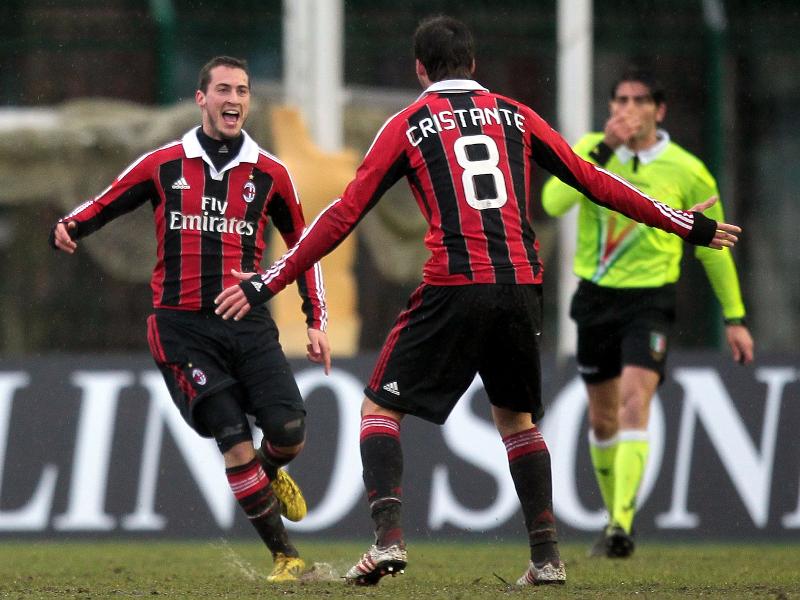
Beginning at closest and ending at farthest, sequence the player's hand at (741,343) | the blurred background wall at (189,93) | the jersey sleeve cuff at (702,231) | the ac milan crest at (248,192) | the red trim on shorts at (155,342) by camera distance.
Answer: the jersey sleeve cuff at (702,231) < the red trim on shorts at (155,342) < the ac milan crest at (248,192) < the player's hand at (741,343) < the blurred background wall at (189,93)

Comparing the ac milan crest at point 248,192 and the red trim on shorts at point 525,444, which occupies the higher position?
the ac milan crest at point 248,192

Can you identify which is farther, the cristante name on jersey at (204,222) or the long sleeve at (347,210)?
the cristante name on jersey at (204,222)

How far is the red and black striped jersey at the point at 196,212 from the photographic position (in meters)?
7.33

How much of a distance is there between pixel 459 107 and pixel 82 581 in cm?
263

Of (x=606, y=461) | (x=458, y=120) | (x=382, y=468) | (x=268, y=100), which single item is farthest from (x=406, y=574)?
(x=268, y=100)

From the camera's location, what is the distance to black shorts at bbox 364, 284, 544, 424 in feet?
20.8

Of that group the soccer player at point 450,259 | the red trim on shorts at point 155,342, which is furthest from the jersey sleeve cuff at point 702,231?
the red trim on shorts at point 155,342

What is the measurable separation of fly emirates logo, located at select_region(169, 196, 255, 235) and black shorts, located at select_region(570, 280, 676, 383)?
242 centimetres

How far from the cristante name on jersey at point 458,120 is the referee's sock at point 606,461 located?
123 inches

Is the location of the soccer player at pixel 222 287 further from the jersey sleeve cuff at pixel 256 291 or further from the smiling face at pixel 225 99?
the jersey sleeve cuff at pixel 256 291

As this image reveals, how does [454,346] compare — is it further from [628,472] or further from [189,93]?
[189,93]

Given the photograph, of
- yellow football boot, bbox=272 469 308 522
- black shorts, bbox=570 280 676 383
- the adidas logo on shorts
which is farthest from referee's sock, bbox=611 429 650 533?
the adidas logo on shorts

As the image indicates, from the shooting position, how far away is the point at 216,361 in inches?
286

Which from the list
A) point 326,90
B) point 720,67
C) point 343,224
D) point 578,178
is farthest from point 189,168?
point 720,67
